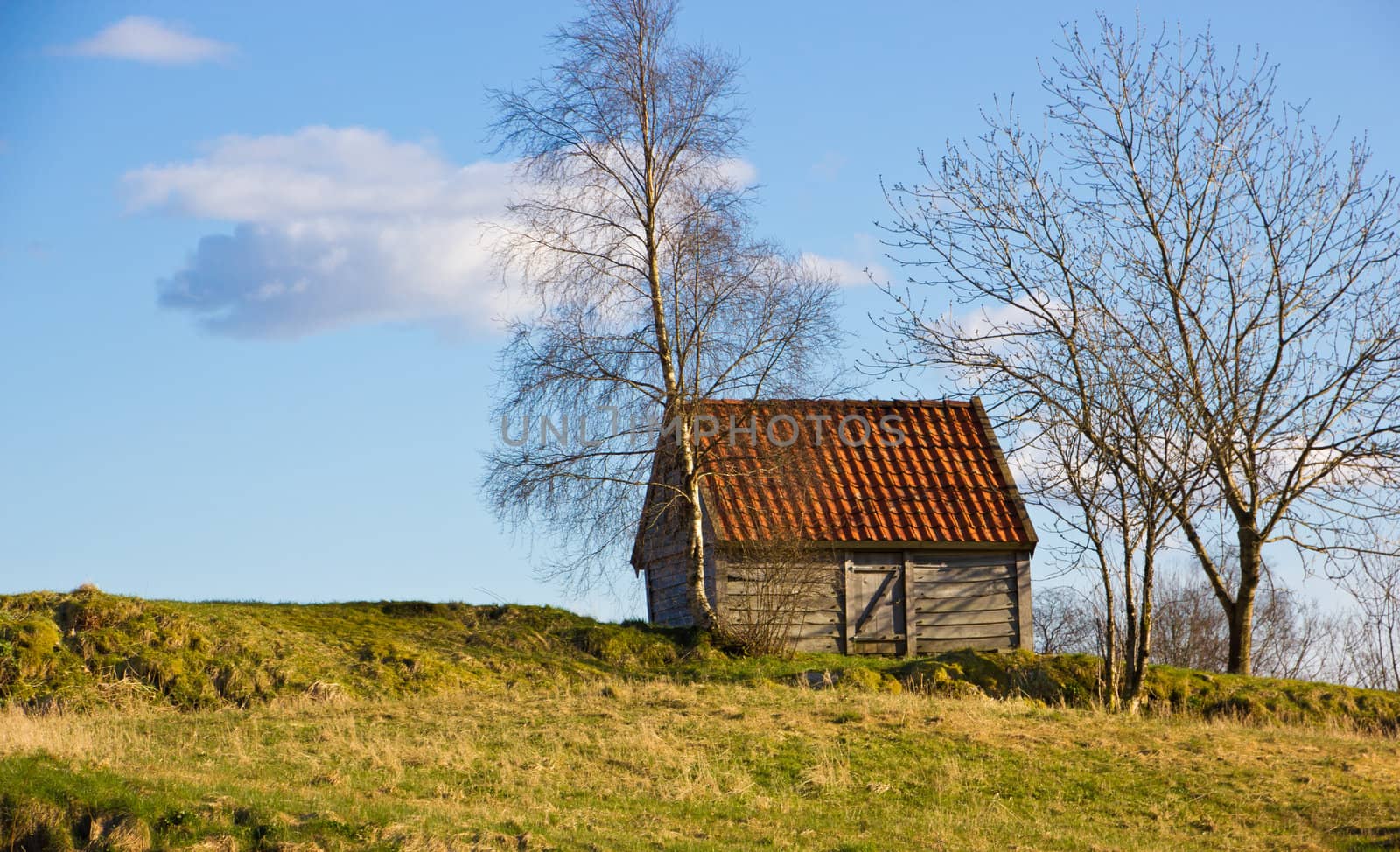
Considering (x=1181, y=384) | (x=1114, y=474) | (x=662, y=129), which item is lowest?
(x=1114, y=474)

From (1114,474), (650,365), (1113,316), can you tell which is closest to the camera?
(1114,474)

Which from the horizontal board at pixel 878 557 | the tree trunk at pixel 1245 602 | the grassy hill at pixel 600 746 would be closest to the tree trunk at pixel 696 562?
the grassy hill at pixel 600 746

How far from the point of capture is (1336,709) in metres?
19.1

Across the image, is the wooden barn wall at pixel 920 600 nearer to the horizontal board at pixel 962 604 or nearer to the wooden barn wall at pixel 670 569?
the horizontal board at pixel 962 604

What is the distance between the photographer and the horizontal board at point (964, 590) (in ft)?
78.2

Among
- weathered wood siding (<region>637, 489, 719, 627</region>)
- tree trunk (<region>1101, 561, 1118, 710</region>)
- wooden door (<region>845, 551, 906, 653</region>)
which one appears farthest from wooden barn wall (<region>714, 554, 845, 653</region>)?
tree trunk (<region>1101, 561, 1118, 710</region>)

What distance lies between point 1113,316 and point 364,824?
43.7ft

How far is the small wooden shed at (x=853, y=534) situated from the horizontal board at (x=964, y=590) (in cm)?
2

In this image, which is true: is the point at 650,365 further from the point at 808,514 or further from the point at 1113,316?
the point at 1113,316

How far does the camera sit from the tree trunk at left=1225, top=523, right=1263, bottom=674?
2198cm

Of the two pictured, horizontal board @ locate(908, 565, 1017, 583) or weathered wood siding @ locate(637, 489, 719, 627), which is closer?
weathered wood siding @ locate(637, 489, 719, 627)

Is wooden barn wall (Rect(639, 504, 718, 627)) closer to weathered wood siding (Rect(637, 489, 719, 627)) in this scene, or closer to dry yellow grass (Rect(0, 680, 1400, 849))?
Answer: weathered wood siding (Rect(637, 489, 719, 627))

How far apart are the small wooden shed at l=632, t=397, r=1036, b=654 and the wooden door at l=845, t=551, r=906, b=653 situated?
23mm

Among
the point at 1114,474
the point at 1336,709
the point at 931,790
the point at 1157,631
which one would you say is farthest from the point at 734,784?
the point at 1157,631
